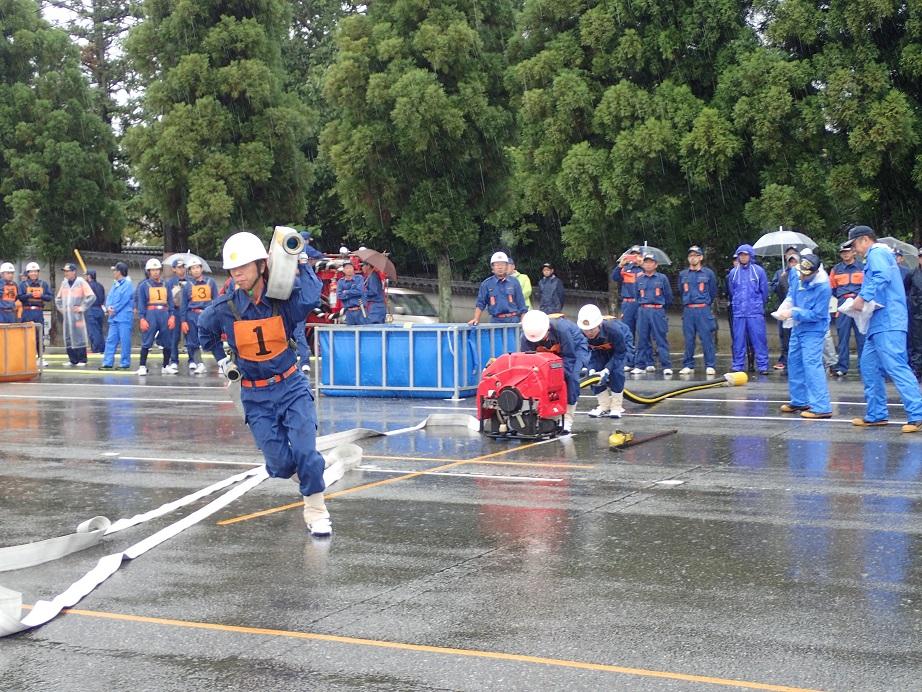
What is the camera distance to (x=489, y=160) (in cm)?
3506

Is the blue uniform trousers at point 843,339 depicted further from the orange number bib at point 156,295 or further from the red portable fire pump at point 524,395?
the orange number bib at point 156,295

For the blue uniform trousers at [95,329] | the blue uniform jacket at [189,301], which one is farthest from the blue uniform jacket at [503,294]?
the blue uniform trousers at [95,329]

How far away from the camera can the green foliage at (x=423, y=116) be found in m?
33.3

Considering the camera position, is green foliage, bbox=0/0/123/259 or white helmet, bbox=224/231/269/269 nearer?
white helmet, bbox=224/231/269/269

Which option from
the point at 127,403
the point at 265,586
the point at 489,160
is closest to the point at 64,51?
the point at 489,160

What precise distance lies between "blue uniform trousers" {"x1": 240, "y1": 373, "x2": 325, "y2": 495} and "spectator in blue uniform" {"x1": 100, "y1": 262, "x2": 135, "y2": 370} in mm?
17893

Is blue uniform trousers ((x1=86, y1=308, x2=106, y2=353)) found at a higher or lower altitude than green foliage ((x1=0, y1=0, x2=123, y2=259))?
lower

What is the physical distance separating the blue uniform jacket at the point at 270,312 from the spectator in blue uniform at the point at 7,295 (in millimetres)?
16884

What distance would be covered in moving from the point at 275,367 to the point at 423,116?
83.9 feet

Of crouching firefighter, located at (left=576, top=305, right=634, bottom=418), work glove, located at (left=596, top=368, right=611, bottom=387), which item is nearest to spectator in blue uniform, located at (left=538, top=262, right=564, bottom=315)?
crouching firefighter, located at (left=576, top=305, right=634, bottom=418)

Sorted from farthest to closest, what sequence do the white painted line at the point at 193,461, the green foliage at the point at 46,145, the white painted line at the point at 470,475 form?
the green foliage at the point at 46,145 < the white painted line at the point at 193,461 < the white painted line at the point at 470,475

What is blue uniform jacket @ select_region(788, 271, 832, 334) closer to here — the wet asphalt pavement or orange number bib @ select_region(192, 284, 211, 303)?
the wet asphalt pavement

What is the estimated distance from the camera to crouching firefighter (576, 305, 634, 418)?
13992mm

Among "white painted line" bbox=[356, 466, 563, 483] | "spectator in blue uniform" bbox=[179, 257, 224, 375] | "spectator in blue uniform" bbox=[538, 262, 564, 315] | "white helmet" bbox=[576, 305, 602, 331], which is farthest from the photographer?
"spectator in blue uniform" bbox=[538, 262, 564, 315]
